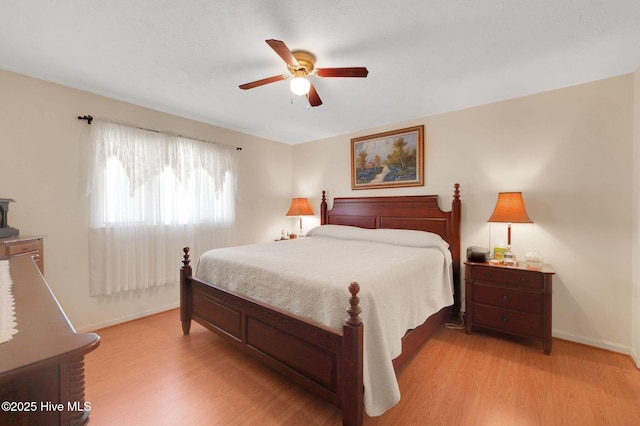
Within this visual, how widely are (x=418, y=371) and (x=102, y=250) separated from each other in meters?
3.36

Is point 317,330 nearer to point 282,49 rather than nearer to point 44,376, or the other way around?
point 44,376

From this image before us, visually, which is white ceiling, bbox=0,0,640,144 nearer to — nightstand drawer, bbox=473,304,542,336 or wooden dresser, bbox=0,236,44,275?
wooden dresser, bbox=0,236,44,275

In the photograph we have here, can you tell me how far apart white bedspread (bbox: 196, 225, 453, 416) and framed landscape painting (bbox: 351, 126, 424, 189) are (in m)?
0.91

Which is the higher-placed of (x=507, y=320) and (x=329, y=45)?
(x=329, y=45)

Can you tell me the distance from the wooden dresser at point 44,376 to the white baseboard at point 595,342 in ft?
12.0

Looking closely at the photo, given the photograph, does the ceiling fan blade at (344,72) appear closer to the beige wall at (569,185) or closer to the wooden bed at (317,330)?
the wooden bed at (317,330)

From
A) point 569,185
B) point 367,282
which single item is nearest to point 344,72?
point 367,282

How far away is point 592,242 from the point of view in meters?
2.50

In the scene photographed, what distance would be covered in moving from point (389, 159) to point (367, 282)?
2.50 metres

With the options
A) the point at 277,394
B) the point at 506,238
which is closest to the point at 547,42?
the point at 506,238

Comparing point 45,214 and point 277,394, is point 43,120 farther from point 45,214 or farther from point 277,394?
point 277,394

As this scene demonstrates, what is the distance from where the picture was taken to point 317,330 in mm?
1619

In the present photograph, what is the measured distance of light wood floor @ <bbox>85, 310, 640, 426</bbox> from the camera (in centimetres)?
167

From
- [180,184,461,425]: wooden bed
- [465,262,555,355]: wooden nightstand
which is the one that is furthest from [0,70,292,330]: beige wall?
[465,262,555,355]: wooden nightstand
